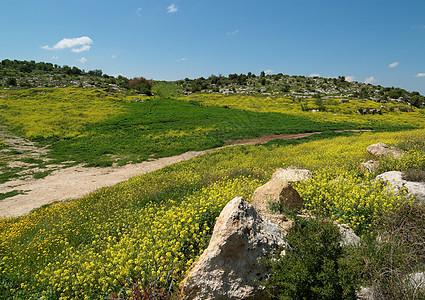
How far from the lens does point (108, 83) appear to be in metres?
73.1

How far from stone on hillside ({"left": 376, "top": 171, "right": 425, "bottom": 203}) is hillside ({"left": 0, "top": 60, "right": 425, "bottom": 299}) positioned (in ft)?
1.00

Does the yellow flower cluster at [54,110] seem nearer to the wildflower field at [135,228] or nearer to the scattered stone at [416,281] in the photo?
the wildflower field at [135,228]

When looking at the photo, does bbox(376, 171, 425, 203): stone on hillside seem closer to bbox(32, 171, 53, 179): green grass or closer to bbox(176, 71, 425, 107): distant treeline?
bbox(32, 171, 53, 179): green grass

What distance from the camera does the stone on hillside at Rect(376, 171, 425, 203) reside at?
5840mm

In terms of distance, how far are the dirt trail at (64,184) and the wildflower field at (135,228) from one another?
192 cm

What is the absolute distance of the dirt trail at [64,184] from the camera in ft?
41.8

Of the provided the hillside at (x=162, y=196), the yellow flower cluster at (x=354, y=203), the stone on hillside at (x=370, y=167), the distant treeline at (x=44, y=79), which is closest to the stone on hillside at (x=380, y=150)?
the hillside at (x=162, y=196)

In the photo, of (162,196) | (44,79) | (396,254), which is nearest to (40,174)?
(162,196)

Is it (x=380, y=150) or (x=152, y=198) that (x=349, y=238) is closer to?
(x=152, y=198)

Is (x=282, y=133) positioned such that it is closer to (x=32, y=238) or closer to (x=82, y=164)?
(x=82, y=164)

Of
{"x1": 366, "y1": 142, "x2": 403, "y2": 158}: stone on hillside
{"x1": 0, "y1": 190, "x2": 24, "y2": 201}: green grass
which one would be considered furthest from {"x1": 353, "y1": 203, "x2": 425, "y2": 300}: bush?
{"x1": 0, "y1": 190, "x2": 24, "y2": 201}: green grass

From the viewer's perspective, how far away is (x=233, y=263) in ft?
12.5

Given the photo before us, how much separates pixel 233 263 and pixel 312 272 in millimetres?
1225

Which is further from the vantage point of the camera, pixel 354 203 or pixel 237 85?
pixel 237 85
